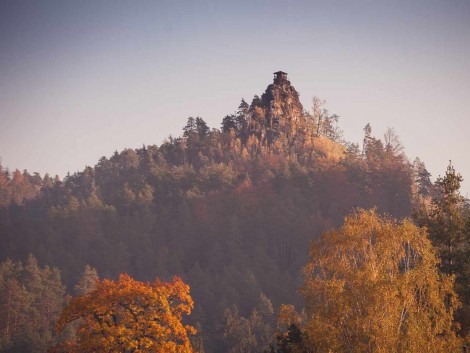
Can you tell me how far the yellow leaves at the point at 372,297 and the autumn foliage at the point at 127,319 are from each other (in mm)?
7426

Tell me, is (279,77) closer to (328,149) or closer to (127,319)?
(328,149)

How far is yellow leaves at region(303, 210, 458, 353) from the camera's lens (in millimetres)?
19500

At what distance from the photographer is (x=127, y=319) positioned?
84.5 feet

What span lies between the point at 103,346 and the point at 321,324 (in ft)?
35.5

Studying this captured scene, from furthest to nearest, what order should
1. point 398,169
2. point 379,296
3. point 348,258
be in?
point 398,169, point 348,258, point 379,296

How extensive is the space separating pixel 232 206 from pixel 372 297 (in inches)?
3511

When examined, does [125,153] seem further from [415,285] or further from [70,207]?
[415,285]

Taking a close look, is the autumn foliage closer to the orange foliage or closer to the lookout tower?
the orange foliage

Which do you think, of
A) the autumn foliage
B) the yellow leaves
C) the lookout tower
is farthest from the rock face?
the yellow leaves

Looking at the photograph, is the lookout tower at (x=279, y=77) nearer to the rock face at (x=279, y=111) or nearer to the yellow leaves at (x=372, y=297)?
the rock face at (x=279, y=111)

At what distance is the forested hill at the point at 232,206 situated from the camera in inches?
3718

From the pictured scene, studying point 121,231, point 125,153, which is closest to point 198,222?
point 121,231

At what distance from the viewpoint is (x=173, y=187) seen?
382ft

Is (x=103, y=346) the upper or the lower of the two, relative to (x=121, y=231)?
lower
